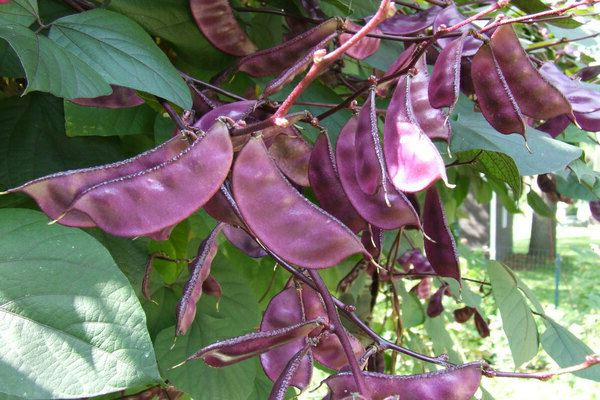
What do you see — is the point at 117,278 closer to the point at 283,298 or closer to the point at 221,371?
the point at 283,298

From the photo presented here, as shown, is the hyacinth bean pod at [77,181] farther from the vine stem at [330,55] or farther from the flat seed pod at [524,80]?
the flat seed pod at [524,80]

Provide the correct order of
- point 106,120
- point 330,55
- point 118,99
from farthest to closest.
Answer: point 106,120 → point 118,99 → point 330,55

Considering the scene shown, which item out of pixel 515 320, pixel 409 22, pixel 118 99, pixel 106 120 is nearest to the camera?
pixel 118 99

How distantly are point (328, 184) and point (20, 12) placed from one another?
480mm

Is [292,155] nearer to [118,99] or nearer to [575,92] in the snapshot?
[118,99]

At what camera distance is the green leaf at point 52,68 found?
64 cm

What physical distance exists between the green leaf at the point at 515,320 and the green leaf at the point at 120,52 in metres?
0.86

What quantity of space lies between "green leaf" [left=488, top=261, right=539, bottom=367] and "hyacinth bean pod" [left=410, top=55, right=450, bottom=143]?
2.01ft

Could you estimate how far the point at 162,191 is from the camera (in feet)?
1.78

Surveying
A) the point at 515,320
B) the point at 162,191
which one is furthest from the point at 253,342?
the point at 515,320

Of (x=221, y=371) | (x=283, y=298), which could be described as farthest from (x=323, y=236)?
(x=221, y=371)

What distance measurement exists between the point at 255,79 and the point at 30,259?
543mm

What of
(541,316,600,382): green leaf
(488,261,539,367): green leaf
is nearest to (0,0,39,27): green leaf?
(488,261,539,367): green leaf

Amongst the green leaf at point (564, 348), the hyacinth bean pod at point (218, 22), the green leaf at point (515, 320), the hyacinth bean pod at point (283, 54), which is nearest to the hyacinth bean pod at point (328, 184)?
the hyacinth bean pod at point (283, 54)
